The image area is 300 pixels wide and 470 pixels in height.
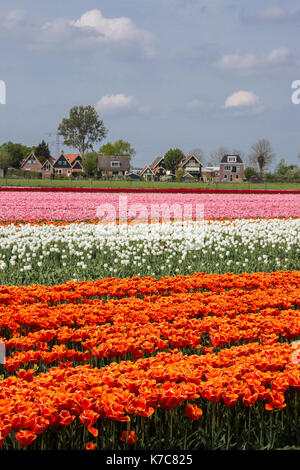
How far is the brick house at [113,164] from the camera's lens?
95062 mm

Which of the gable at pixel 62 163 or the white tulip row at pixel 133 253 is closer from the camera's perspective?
the white tulip row at pixel 133 253

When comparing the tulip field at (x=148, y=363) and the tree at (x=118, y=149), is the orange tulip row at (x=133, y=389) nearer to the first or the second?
the tulip field at (x=148, y=363)

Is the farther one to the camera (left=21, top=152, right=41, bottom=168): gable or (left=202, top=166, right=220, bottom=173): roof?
(left=202, top=166, right=220, bottom=173): roof

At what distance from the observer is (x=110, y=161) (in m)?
96.2

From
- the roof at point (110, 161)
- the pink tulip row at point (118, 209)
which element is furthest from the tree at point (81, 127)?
the pink tulip row at point (118, 209)

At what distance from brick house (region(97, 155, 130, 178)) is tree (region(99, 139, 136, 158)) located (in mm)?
9871

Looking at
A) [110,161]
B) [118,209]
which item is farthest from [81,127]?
[118,209]

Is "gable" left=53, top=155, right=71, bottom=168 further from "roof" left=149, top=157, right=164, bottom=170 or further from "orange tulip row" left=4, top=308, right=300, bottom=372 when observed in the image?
"orange tulip row" left=4, top=308, right=300, bottom=372

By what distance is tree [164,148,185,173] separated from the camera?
92500mm

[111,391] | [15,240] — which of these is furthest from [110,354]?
[15,240]

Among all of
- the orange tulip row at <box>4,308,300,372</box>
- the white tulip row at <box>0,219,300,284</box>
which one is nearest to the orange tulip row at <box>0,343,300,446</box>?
the orange tulip row at <box>4,308,300,372</box>

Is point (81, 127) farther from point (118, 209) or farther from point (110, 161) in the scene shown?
point (118, 209)

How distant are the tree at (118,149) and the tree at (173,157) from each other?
16.1 m

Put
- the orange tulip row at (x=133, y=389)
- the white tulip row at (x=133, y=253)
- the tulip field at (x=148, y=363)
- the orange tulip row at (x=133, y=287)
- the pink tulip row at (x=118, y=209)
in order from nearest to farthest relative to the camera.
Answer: the orange tulip row at (x=133, y=389), the tulip field at (x=148, y=363), the orange tulip row at (x=133, y=287), the white tulip row at (x=133, y=253), the pink tulip row at (x=118, y=209)
